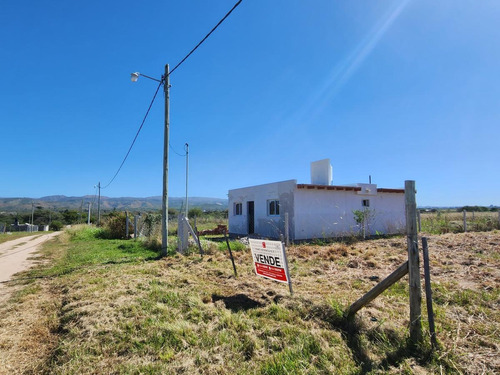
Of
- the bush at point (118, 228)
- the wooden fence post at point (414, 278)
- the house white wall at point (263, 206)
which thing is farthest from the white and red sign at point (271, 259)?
the bush at point (118, 228)

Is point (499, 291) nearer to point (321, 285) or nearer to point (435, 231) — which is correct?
point (321, 285)

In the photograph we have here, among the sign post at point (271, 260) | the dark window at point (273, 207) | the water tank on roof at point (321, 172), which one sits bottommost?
the sign post at point (271, 260)

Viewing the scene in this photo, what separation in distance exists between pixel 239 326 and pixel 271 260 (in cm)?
167

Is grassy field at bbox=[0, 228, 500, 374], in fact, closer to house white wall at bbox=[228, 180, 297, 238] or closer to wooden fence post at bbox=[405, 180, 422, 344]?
wooden fence post at bbox=[405, 180, 422, 344]

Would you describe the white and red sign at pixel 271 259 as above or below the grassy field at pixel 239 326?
above

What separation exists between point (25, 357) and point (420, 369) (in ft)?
13.9

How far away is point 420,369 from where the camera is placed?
9.06 feet

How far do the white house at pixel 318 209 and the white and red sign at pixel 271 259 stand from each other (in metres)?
8.73

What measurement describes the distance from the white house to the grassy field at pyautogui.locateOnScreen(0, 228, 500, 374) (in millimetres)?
8560

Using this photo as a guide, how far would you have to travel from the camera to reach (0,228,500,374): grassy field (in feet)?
9.74

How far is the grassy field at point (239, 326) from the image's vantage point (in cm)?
297

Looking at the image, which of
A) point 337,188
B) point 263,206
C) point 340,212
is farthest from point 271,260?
point 340,212

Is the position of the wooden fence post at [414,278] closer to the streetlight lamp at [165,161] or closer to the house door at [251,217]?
the streetlight lamp at [165,161]

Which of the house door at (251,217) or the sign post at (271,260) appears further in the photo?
the house door at (251,217)
